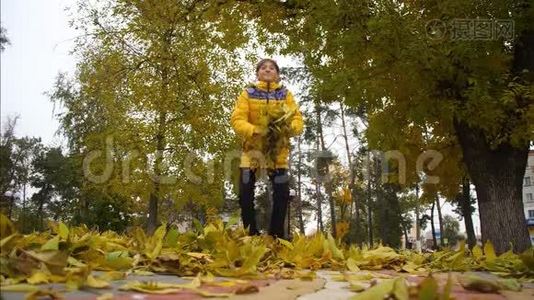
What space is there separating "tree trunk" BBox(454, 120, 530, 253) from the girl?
17.4 feet

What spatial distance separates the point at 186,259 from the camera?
9.36 feet

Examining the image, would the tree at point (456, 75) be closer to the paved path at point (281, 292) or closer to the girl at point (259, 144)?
the girl at point (259, 144)

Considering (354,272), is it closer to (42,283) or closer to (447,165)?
(42,283)

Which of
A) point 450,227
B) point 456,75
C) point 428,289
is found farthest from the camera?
point 450,227

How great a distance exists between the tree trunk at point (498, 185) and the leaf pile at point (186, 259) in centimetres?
510

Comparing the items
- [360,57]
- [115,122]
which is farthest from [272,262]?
[115,122]

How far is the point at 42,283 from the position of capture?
191 cm

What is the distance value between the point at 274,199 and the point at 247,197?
272 millimetres

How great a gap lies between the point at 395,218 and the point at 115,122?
3567 cm

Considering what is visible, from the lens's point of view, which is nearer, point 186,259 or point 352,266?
point 186,259

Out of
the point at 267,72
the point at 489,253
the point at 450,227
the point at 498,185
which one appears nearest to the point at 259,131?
the point at 267,72

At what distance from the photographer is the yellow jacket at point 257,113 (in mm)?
4723

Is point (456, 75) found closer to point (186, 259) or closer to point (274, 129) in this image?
point (274, 129)

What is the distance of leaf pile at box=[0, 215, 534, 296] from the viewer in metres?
1.99
